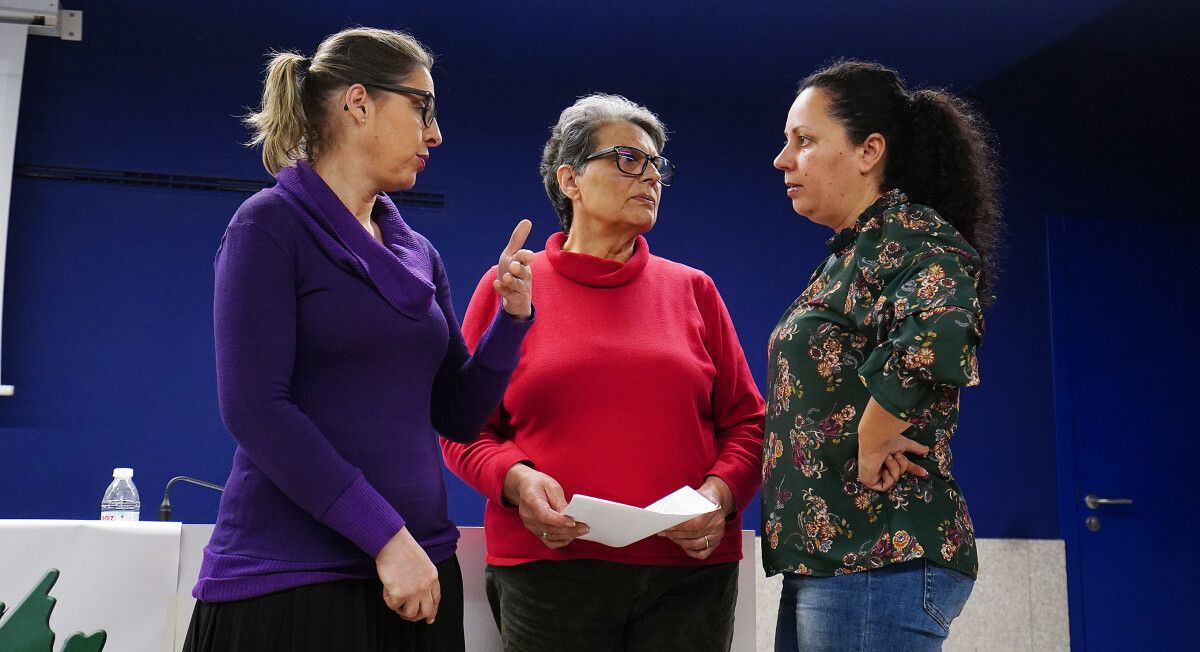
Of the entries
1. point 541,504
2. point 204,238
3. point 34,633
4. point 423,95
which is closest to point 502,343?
point 541,504

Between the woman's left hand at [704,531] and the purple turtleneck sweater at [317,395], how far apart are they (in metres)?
0.41

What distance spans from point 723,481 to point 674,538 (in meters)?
0.14

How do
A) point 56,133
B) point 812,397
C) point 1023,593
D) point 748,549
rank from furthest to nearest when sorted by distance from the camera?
point 1023,593
point 56,133
point 748,549
point 812,397

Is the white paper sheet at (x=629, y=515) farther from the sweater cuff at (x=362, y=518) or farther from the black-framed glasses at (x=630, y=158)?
the black-framed glasses at (x=630, y=158)

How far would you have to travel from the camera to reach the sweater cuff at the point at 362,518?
3.84 ft

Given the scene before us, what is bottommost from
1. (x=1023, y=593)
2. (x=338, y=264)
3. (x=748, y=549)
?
(x=1023, y=593)

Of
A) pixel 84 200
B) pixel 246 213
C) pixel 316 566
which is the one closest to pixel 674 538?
pixel 316 566

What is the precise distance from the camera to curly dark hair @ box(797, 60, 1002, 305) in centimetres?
154

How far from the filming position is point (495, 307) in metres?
1.85

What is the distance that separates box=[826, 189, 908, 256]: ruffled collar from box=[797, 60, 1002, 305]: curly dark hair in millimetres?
29

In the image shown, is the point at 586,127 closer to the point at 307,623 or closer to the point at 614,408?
the point at 614,408

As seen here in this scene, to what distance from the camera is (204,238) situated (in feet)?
13.4

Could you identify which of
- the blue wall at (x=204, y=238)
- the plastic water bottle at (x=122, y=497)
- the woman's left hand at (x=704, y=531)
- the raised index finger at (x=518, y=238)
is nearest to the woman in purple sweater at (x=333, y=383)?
the raised index finger at (x=518, y=238)

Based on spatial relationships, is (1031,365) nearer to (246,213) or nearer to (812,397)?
(812,397)
